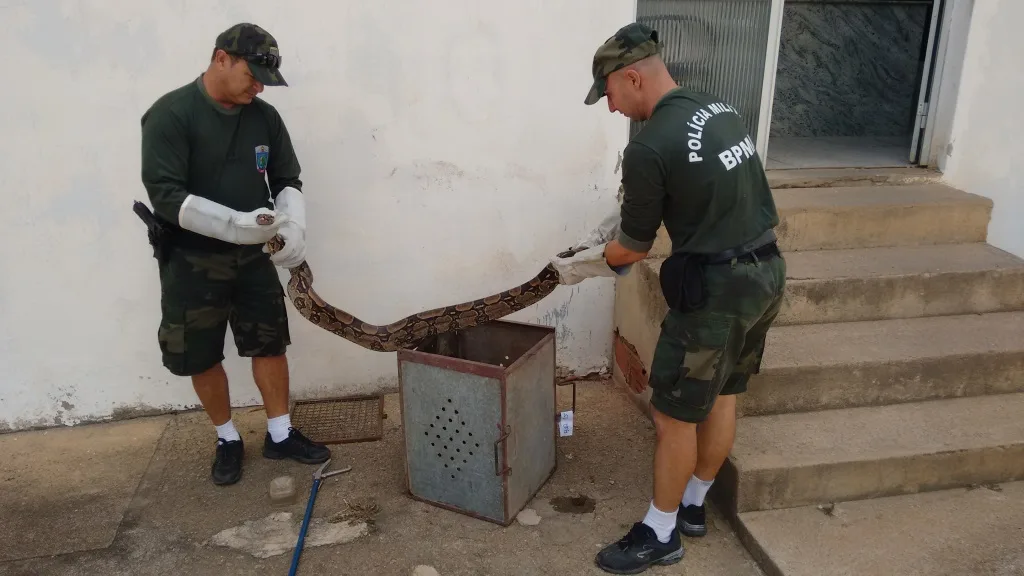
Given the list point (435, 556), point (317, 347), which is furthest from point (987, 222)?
point (317, 347)

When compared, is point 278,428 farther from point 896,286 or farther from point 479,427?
point 896,286

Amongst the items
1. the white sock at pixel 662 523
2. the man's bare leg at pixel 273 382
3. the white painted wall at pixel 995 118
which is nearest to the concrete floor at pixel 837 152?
the white painted wall at pixel 995 118

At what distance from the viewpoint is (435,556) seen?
335 centimetres

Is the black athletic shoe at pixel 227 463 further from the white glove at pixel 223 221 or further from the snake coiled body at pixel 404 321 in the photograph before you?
the white glove at pixel 223 221

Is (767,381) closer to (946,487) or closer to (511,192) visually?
(946,487)

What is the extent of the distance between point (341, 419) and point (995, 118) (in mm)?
4850

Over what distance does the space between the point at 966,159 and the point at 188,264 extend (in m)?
5.14

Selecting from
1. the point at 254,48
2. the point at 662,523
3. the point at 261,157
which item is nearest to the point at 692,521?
the point at 662,523

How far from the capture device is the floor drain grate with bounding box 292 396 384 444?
14.4 feet

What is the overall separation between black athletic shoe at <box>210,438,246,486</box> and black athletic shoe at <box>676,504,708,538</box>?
2.41 metres

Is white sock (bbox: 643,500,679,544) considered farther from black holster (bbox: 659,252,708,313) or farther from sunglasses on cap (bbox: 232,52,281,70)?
sunglasses on cap (bbox: 232,52,281,70)

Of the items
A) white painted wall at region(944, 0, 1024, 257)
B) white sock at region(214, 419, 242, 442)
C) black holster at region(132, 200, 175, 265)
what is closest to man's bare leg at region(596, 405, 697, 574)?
white sock at region(214, 419, 242, 442)

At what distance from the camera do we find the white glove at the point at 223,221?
131 inches

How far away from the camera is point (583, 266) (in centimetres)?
337
